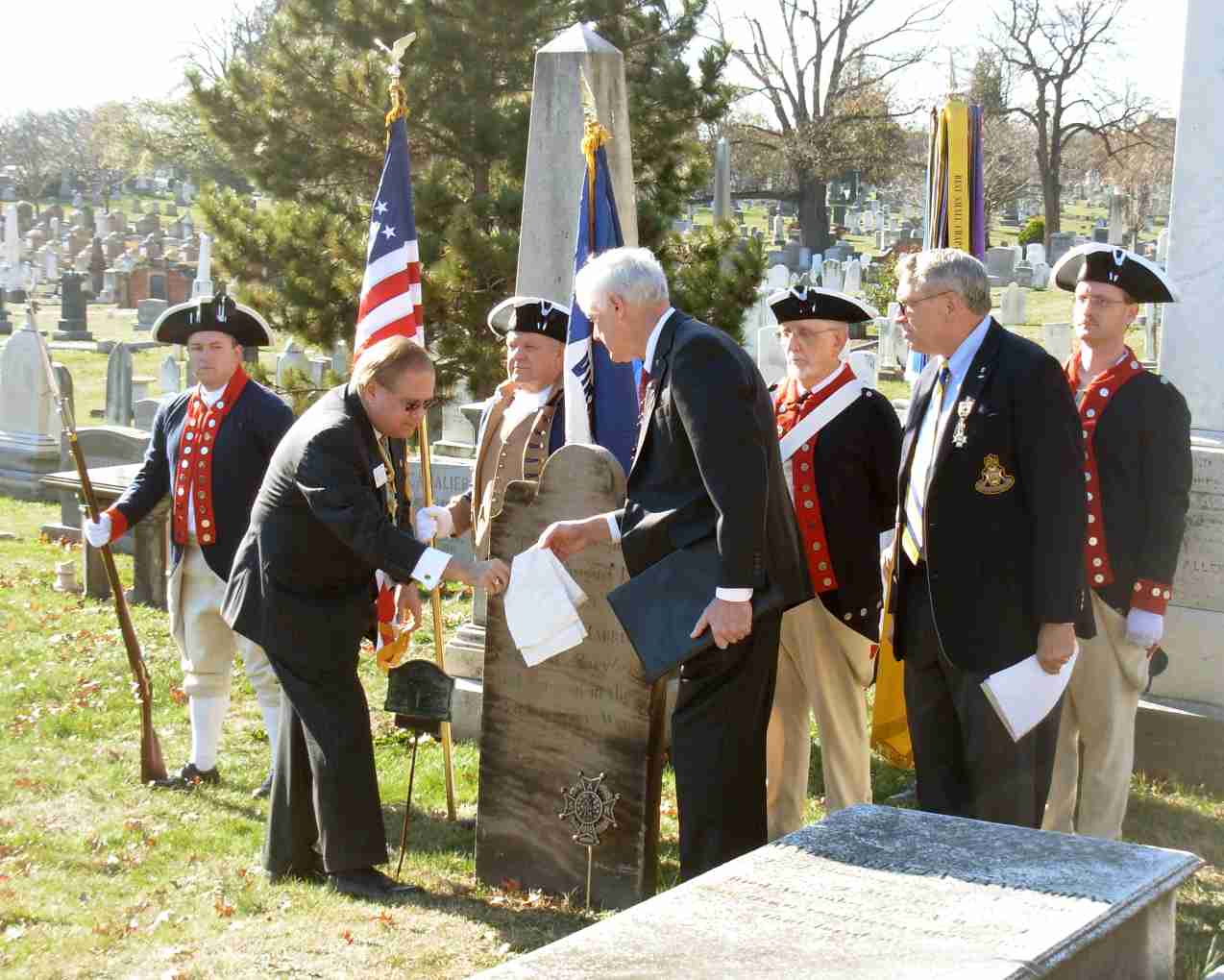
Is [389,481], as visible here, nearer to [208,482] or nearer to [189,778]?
[208,482]

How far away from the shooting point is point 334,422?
4895 mm

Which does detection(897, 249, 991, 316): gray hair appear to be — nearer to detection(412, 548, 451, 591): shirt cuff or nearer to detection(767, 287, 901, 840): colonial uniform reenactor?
detection(767, 287, 901, 840): colonial uniform reenactor

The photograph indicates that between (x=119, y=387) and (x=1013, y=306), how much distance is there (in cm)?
1430

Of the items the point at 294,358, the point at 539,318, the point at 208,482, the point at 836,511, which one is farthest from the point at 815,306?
the point at 294,358

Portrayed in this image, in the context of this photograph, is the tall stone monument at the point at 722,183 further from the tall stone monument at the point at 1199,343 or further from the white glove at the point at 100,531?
the white glove at the point at 100,531

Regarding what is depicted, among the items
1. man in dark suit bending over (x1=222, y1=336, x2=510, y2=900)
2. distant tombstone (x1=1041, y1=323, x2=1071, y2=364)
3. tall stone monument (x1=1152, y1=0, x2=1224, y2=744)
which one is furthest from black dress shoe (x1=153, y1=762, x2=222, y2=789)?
distant tombstone (x1=1041, y1=323, x2=1071, y2=364)

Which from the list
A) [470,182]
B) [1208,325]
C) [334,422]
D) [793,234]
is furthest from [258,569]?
[793,234]

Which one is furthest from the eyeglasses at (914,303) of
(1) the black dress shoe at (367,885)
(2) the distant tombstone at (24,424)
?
(2) the distant tombstone at (24,424)

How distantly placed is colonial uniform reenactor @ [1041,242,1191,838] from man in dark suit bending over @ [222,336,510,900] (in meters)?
1.98

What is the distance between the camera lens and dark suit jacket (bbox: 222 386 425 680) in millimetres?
4801

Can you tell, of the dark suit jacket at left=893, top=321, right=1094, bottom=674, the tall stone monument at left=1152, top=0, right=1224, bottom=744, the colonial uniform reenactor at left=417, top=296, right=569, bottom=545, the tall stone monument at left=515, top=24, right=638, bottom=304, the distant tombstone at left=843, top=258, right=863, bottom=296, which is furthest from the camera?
the distant tombstone at left=843, top=258, right=863, bottom=296

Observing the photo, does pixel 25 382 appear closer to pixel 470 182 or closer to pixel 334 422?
pixel 470 182

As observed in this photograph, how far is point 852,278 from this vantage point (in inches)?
1038

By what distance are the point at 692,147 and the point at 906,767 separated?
7.87 metres
